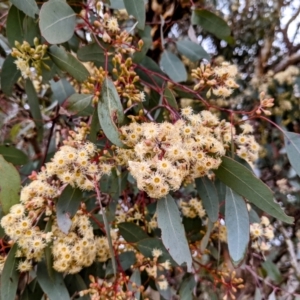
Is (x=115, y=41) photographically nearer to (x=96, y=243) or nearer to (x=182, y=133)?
(x=182, y=133)

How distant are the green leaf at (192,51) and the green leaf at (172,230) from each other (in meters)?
0.71

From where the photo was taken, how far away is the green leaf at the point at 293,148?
38.2 inches

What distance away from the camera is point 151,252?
980 millimetres

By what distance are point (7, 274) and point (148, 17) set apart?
112 centimetres

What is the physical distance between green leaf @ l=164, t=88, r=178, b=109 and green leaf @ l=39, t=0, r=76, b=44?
269mm

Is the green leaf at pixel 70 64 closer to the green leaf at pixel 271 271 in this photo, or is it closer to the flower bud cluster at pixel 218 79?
the flower bud cluster at pixel 218 79

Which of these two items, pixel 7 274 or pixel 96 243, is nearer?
pixel 7 274

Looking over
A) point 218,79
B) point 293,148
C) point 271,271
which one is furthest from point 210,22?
→ point 271,271

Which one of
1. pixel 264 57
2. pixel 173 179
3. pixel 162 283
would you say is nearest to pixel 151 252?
pixel 162 283

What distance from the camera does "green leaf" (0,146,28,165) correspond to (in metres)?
1.17

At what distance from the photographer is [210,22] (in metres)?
1.32

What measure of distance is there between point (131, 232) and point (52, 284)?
0.77 feet

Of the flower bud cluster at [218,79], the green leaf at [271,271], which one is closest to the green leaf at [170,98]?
the flower bud cluster at [218,79]

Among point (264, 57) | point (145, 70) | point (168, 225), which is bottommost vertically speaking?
point (168, 225)
